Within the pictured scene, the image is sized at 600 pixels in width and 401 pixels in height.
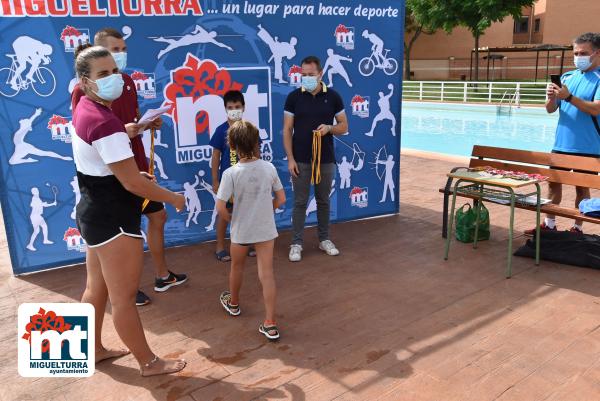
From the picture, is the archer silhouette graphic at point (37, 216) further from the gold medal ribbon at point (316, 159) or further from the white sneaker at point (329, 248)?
the white sneaker at point (329, 248)

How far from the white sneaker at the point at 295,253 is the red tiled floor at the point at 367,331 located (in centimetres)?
9

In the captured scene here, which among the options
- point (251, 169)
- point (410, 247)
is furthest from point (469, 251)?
point (251, 169)

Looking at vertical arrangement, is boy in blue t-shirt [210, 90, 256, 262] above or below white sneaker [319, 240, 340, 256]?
above

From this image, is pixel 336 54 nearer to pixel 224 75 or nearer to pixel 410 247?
pixel 224 75

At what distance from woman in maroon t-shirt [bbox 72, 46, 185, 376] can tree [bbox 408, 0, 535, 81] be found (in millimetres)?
24406

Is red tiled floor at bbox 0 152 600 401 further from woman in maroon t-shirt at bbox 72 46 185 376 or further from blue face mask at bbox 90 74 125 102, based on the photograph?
blue face mask at bbox 90 74 125 102

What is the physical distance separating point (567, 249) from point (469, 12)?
23685 millimetres

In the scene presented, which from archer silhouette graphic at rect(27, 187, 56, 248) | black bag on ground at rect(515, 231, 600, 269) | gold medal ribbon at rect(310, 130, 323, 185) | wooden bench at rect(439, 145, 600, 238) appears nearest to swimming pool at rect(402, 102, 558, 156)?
wooden bench at rect(439, 145, 600, 238)

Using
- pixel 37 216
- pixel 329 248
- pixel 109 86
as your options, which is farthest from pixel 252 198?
pixel 37 216

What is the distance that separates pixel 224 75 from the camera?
199 inches

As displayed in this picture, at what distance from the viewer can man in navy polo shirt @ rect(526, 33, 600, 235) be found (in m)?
4.65

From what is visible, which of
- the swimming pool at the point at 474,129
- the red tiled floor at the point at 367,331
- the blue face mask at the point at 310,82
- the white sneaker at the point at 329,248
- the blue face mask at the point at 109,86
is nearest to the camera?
the blue face mask at the point at 109,86

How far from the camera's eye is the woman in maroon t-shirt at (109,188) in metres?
2.46

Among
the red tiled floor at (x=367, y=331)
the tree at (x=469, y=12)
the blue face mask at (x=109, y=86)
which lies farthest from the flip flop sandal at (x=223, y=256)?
the tree at (x=469, y=12)
